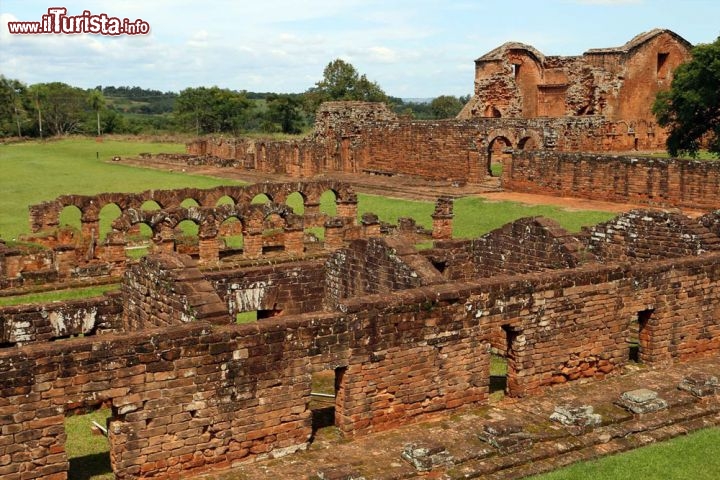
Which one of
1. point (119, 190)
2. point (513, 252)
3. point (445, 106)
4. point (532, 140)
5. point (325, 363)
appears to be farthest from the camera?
point (445, 106)

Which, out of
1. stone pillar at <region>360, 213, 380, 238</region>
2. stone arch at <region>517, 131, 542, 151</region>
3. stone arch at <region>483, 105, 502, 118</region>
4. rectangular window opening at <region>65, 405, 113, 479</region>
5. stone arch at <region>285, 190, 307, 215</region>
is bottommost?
rectangular window opening at <region>65, 405, 113, 479</region>

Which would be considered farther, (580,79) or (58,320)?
(580,79)

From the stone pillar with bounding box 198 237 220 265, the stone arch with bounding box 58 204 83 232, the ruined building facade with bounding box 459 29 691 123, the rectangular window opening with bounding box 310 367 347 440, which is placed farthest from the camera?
the ruined building facade with bounding box 459 29 691 123

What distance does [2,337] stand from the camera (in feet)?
30.4

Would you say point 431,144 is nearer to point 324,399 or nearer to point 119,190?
point 119,190

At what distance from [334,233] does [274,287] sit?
11.8m

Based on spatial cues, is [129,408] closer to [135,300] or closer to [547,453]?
[135,300]

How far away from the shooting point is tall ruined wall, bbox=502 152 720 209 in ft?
86.0

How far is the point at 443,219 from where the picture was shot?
2319 centimetres

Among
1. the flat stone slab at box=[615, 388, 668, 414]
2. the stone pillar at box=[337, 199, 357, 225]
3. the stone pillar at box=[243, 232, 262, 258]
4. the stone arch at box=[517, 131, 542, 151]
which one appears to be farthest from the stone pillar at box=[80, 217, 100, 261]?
the stone arch at box=[517, 131, 542, 151]

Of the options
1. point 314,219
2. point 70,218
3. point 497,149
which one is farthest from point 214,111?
point 314,219

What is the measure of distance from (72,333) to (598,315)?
6070 millimetres

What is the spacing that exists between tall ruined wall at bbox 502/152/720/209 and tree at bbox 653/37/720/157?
5.84 m

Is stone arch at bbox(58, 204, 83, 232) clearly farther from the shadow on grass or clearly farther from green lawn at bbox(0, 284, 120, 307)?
the shadow on grass
